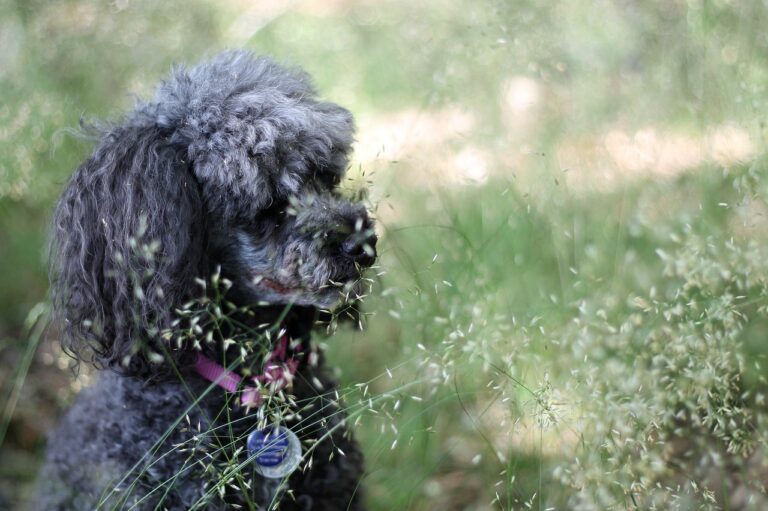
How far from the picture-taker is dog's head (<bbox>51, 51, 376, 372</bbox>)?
7.30ft

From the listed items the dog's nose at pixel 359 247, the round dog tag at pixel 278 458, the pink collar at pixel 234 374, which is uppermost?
the dog's nose at pixel 359 247

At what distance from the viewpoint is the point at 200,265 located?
2314 millimetres

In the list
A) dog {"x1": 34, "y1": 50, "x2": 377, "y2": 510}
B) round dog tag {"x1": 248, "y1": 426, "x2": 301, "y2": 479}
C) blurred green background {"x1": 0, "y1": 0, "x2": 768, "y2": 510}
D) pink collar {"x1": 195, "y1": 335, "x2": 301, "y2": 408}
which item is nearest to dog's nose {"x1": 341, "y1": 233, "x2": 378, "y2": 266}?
dog {"x1": 34, "y1": 50, "x2": 377, "y2": 510}

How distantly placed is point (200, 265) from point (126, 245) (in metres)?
0.23

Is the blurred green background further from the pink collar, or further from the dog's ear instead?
the dog's ear

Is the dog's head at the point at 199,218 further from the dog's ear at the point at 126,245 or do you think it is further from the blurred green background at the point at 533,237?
the blurred green background at the point at 533,237

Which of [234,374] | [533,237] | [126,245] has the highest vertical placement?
[126,245]

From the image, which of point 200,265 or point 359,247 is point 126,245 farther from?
point 359,247

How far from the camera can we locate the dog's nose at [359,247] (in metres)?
2.24

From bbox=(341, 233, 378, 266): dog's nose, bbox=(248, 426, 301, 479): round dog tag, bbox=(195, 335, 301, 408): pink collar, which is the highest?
bbox=(341, 233, 378, 266): dog's nose

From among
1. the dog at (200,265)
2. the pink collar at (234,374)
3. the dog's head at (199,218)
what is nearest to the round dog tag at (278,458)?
the dog at (200,265)

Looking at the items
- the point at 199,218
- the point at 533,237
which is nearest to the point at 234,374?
the point at 199,218

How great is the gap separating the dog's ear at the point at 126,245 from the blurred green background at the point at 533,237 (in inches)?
17.8

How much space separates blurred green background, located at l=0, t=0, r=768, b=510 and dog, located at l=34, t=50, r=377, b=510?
0.26 m
